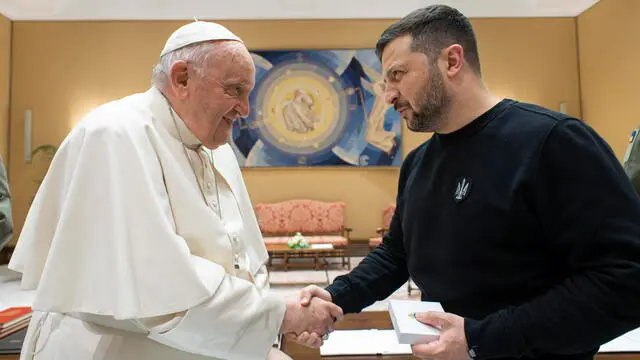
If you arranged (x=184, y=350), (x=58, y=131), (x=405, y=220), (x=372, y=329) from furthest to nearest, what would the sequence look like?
(x=58, y=131) → (x=372, y=329) → (x=405, y=220) → (x=184, y=350)

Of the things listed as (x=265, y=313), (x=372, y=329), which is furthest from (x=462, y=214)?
(x=372, y=329)

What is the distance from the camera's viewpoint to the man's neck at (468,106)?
1.35m

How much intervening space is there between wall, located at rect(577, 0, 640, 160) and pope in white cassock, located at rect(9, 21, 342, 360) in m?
7.43

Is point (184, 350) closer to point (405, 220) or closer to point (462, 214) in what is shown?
point (405, 220)

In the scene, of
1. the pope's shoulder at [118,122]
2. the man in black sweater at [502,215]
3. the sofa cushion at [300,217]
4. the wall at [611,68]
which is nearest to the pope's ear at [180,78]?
the pope's shoulder at [118,122]

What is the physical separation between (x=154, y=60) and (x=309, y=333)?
7858 mm

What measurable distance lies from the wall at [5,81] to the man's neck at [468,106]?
8.87m

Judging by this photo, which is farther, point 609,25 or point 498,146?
point 609,25

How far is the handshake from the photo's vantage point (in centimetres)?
154

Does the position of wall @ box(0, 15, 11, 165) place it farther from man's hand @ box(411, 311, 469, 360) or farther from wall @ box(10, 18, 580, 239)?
man's hand @ box(411, 311, 469, 360)

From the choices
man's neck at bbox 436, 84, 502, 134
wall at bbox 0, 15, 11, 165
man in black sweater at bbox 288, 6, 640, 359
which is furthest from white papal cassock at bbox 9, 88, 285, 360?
wall at bbox 0, 15, 11, 165

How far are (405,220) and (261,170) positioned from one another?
22.8 ft

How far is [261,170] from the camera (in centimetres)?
833

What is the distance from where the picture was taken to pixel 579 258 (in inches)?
41.0
